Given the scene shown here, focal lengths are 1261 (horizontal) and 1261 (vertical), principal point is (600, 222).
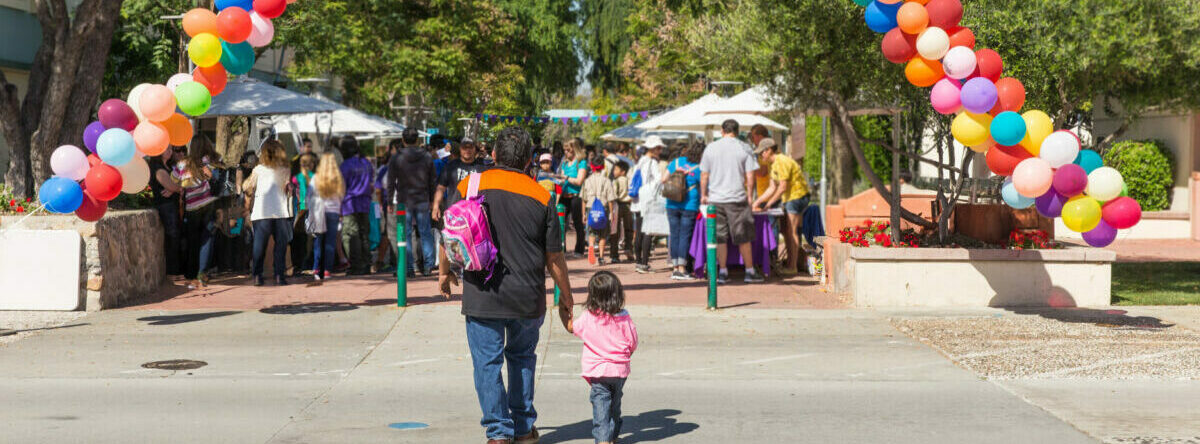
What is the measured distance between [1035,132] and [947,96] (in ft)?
2.34

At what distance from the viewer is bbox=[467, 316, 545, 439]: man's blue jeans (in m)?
6.17

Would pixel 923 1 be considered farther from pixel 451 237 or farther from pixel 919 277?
pixel 451 237

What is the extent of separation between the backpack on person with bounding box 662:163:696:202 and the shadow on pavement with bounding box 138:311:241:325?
5018 mm

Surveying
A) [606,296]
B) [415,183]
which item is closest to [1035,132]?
[606,296]

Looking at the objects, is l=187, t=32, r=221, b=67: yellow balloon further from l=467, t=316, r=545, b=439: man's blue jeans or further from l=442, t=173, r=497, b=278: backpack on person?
l=467, t=316, r=545, b=439: man's blue jeans

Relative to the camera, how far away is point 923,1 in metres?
10.0

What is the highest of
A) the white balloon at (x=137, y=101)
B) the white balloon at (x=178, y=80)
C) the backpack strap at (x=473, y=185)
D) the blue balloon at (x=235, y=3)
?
the blue balloon at (x=235, y=3)

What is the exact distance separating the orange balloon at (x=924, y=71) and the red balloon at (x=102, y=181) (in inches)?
246

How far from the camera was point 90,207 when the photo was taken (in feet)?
31.4

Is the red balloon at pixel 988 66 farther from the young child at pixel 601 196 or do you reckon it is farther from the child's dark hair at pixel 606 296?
the young child at pixel 601 196

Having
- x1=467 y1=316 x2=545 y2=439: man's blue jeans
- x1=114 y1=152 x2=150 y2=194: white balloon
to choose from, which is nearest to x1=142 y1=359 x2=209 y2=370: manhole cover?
x1=114 y1=152 x2=150 y2=194: white balloon

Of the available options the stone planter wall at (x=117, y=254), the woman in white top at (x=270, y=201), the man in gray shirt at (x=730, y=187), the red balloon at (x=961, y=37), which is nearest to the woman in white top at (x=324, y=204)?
the woman in white top at (x=270, y=201)

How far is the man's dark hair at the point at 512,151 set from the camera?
6246mm

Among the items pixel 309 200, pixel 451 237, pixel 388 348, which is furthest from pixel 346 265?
pixel 451 237
